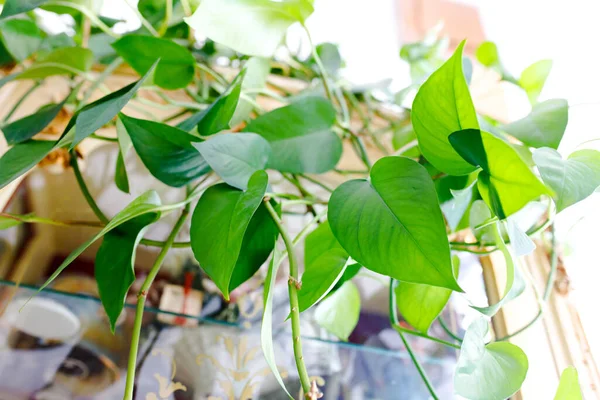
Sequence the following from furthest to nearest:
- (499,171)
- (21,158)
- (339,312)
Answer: (339,312), (21,158), (499,171)

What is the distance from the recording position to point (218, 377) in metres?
0.42

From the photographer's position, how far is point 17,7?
11.7 inches

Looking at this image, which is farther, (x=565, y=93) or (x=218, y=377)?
(x=565, y=93)

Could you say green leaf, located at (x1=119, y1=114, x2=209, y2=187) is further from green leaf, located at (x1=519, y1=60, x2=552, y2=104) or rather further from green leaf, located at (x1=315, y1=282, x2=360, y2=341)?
green leaf, located at (x1=519, y1=60, x2=552, y2=104)

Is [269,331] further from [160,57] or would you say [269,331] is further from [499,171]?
[160,57]

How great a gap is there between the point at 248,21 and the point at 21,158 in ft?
0.63

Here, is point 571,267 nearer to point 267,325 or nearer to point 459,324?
point 459,324

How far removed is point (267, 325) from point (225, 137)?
0.12m

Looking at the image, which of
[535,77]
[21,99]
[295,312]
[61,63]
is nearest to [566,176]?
[295,312]

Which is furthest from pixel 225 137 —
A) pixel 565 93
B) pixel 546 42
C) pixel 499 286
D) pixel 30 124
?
pixel 546 42

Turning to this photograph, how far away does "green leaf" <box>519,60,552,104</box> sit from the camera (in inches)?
17.7

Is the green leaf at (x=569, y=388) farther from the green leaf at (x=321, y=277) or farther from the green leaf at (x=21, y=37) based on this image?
the green leaf at (x=21, y=37)

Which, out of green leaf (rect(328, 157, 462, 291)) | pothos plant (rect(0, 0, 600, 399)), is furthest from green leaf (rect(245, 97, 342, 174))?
green leaf (rect(328, 157, 462, 291))

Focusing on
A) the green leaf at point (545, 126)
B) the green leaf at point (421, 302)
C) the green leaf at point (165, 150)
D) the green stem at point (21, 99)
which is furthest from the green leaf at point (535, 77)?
the green stem at point (21, 99)
